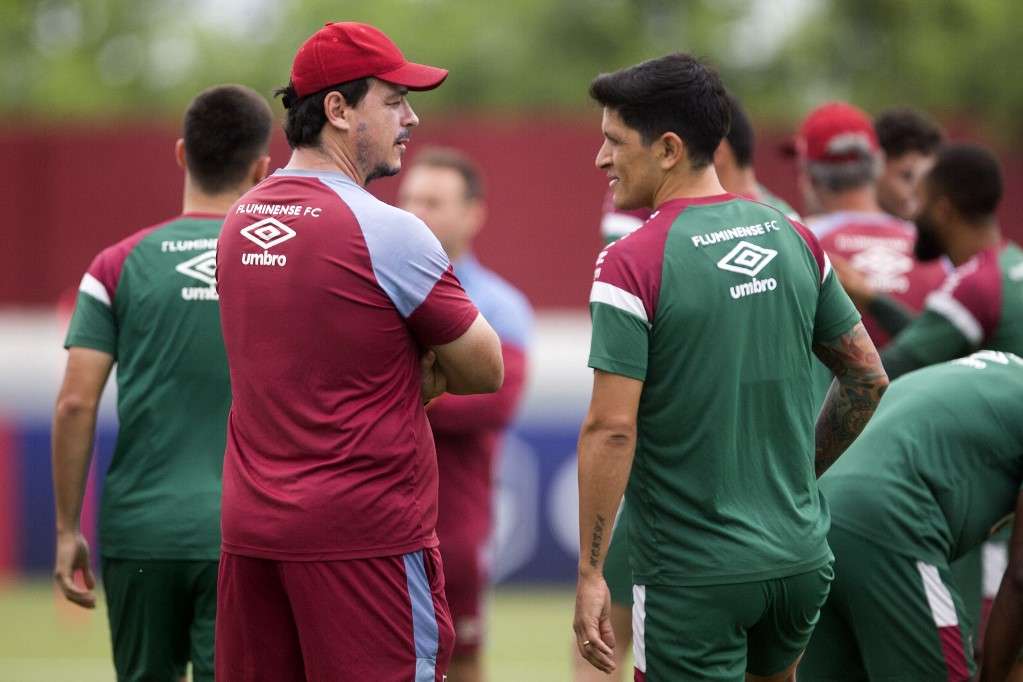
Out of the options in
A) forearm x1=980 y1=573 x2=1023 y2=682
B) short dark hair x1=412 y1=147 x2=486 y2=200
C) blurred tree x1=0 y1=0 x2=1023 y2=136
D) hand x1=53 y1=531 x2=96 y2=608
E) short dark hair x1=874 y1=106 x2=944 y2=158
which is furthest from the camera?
blurred tree x1=0 y1=0 x2=1023 y2=136

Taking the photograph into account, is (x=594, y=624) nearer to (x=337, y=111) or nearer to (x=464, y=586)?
(x=337, y=111)

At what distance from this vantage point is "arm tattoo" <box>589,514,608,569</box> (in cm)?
411

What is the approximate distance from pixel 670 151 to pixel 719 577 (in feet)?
3.76

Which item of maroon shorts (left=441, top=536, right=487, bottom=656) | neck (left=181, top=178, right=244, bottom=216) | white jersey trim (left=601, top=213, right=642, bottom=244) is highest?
neck (left=181, top=178, right=244, bottom=216)

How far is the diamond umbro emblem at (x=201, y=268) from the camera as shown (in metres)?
5.03

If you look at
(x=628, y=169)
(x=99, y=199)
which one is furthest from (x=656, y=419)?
(x=99, y=199)

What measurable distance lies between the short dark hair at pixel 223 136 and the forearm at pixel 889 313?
2.46 meters

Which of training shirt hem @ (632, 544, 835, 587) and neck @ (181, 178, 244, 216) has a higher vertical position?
neck @ (181, 178, 244, 216)

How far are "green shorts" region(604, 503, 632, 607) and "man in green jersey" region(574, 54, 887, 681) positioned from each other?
1186 millimetres

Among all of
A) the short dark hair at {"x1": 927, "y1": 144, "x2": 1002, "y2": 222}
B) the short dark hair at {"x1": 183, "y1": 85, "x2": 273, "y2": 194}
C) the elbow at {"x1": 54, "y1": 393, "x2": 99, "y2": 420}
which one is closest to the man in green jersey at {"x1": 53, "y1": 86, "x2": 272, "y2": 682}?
the elbow at {"x1": 54, "y1": 393, "x2": 99, "y2": 420}

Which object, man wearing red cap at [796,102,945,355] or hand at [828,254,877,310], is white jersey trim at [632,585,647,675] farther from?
man wearing red cap at [796,102,945,355]

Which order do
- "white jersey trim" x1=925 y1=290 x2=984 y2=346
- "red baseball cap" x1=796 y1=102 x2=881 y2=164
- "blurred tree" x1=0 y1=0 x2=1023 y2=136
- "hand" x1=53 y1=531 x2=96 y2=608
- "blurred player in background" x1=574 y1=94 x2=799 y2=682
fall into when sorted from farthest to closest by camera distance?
"blurred tree" x1=0 y1=0 x2=1023 y2=136, "red baseball cap" x1=796 y1=102 x2=881 y2=164, "white jersey trim" x1=925 y1=290 x2=984 y2=346, "blurred player in background" x1=574 y1=94 x2=799 y2=682, "hand" x1=53 y1=531 x2=96 y2=608

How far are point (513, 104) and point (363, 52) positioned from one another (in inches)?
1223

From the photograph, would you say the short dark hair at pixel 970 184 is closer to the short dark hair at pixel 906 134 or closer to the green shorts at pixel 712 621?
the short dark hair at pixel 906 134
